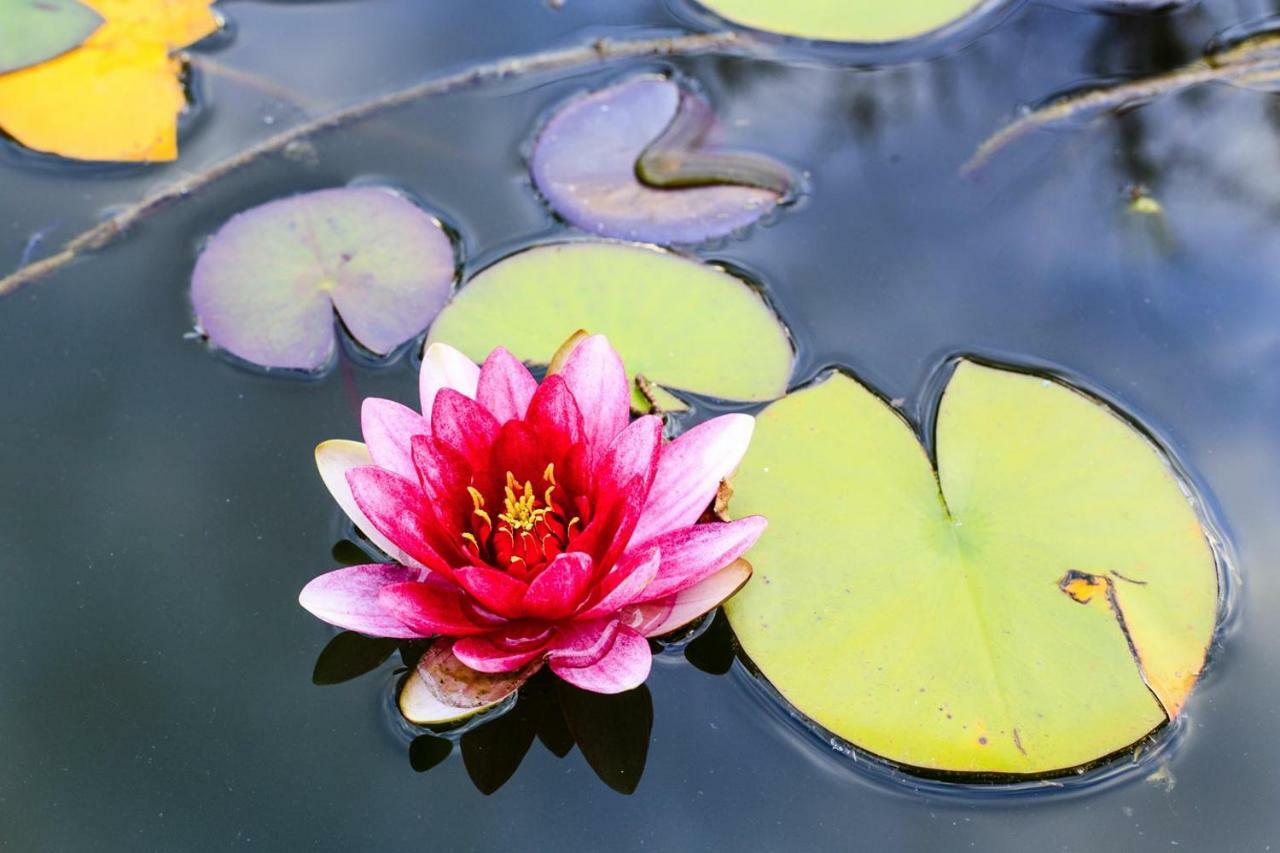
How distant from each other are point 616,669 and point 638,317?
100 cm

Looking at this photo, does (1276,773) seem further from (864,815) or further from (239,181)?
(239,181)

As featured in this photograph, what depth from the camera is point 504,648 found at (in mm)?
1855

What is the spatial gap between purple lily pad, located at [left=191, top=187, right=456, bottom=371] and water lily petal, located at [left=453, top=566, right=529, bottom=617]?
935mm

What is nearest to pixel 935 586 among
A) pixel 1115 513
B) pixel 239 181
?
pixel 1115 513

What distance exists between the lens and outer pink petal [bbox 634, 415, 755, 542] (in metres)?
1.96

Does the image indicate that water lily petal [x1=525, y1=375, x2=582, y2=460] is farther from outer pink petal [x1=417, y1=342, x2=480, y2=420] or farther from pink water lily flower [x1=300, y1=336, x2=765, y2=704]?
outer pink petal [x1=417, y1=342, x2=480, y2=420]

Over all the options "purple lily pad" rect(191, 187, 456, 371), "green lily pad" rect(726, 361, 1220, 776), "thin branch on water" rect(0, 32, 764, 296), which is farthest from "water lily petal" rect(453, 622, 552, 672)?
"thin branch on water" rect(0, 32, 764, 296)

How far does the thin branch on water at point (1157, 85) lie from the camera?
305 centimetres

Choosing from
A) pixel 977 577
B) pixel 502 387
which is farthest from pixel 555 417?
pixel 977 577

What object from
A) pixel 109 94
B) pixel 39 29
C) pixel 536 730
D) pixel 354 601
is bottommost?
pixel 536 730

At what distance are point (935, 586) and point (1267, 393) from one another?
1.08m

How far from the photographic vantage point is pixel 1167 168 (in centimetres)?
292

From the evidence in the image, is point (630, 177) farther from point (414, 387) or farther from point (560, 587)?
point (560, 587)

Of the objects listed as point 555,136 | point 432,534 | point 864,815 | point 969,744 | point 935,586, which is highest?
point 555,136
